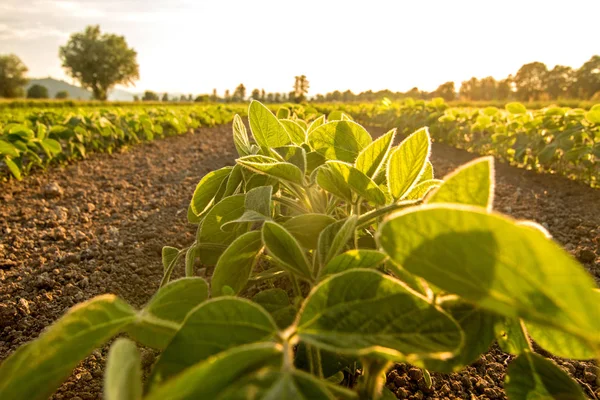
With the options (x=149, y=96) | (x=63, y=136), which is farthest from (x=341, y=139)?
(x=149, y=96)

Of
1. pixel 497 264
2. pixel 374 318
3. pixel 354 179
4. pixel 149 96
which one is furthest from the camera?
pixel 149 96

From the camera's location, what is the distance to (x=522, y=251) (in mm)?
331

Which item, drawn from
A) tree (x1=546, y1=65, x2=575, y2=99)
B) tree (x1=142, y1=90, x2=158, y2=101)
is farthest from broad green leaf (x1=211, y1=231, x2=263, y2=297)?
tree (x1=142, y1=90, x2=158, y2=101)

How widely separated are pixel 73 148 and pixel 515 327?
5791mm

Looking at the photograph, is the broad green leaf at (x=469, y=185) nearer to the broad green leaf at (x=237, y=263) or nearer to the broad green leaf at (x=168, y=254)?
the broad green leaf at (x=237, y=263)

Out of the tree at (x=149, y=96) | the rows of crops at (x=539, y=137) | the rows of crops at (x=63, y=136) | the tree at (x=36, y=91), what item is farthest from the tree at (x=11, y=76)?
the rows of crops at (x=539, y=137)

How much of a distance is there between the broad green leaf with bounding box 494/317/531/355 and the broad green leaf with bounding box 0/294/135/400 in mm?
535

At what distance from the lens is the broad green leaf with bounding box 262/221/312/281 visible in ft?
2.05

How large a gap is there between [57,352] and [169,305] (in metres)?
0.16

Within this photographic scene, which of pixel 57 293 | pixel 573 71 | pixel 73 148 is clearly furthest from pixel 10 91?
pixel 573 71

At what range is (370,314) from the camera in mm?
464

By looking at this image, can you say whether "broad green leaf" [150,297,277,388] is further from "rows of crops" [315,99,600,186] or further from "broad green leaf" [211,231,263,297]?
"rows of crops" [315,99,600,186]

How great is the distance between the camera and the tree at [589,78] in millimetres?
44969

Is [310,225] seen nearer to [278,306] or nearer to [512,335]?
[278,306]
